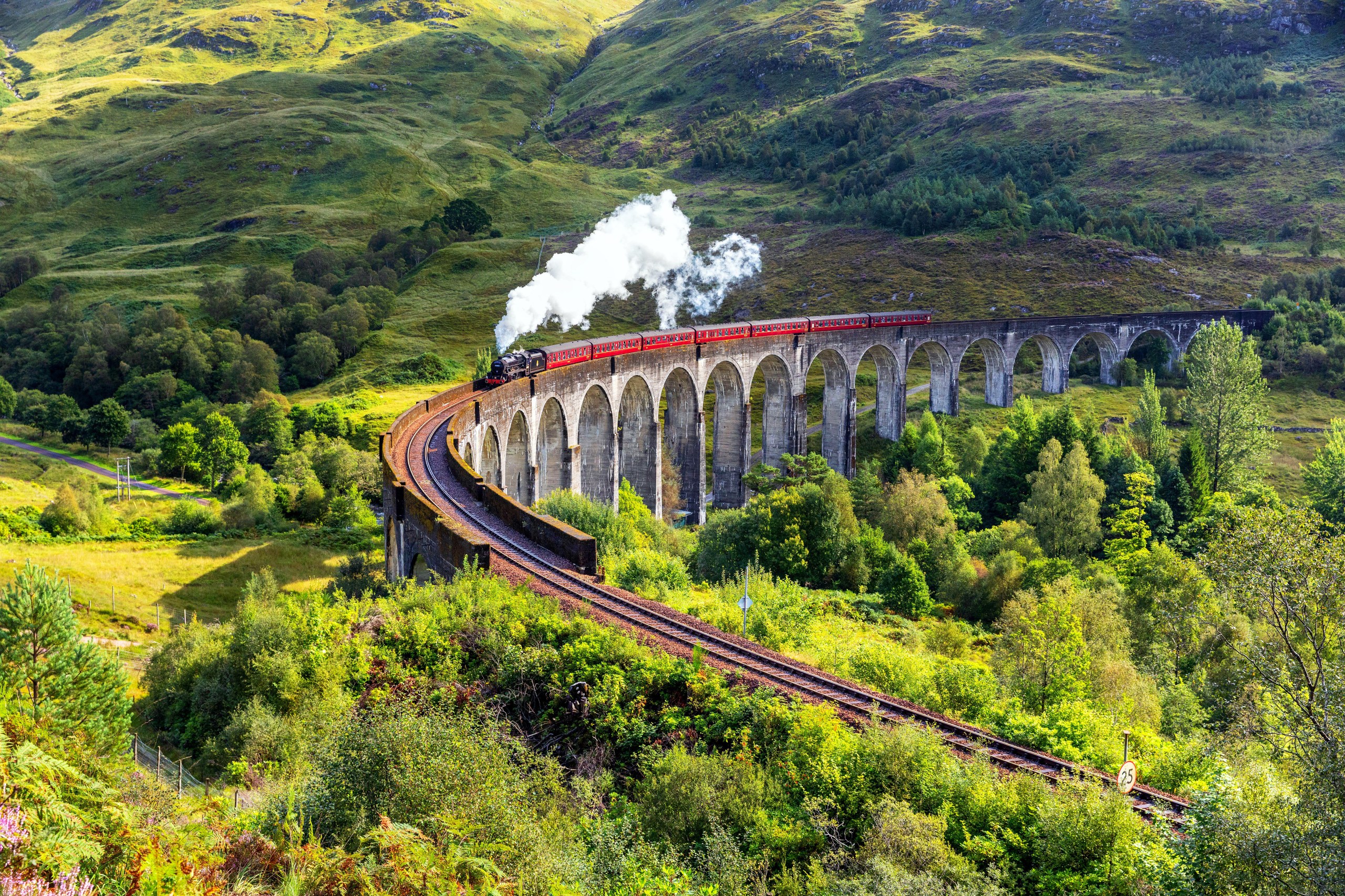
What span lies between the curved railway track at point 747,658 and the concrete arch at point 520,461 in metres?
14.3

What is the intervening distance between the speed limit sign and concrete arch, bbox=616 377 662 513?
44595 millimetres

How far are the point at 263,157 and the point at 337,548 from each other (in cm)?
12801

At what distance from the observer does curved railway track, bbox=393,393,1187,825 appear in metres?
18.7

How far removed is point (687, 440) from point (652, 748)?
4852cm

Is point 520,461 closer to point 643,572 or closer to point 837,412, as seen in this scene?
point 643,572

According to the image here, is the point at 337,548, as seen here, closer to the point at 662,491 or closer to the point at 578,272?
the point at 662,491

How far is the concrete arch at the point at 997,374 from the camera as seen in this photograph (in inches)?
3413

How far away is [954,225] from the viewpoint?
120500 millimetres

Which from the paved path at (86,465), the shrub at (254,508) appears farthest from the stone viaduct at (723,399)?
the paved path at (86,465)

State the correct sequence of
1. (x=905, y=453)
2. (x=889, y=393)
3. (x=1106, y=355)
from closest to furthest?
(x=905, y=453)
(x=889, y=393)
(x=1106, y=355)

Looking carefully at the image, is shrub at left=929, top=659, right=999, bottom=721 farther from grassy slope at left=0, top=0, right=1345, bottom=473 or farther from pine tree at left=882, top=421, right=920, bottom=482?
grassy slope at left=0, top=0, right=1345, bottom=473

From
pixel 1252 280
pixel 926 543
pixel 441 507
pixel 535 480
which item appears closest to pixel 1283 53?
pixel 1252 280

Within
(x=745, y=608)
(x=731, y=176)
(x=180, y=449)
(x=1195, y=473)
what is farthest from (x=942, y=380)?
(x=731, y=176)

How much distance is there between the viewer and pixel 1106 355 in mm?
92375
